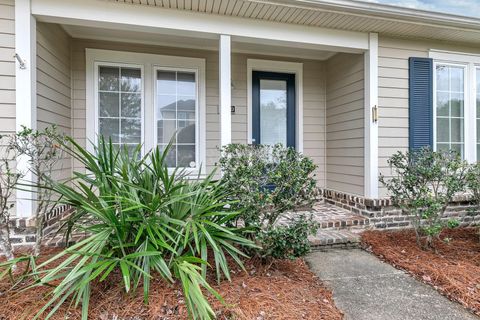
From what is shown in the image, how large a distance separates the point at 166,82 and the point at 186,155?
1.20 m

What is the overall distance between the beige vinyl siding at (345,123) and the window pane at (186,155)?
2.45 metres

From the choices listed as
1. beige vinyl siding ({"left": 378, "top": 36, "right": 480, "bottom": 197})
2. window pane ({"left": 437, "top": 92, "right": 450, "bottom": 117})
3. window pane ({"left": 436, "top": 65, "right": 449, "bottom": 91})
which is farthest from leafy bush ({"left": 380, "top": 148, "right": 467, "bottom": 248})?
window pane ({"left": 436, "top": 65, "right": 449, "bottom": 91})

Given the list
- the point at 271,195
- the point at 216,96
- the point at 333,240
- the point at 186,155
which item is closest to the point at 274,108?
the point at 216,96

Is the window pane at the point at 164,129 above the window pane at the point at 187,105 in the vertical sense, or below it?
below

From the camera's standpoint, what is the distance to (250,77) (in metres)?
4.96

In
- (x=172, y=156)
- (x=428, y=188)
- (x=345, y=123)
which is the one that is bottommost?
(x=428, y=188)

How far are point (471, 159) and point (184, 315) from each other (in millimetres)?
4981

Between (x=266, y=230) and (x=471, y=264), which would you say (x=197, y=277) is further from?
(x=471, y=264)

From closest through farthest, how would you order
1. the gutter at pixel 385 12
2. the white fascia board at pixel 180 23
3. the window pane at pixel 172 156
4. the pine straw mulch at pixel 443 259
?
the pine straw mulch at pixel 443 259, the white fascia board at pixel 180 23, the gutter at pixel 385 12, the window pane at pixel 172 156

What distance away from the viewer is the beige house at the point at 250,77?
133 inches

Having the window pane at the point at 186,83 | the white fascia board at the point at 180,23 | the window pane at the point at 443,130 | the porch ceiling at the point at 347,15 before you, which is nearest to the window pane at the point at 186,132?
the window pane at the point at 186,83

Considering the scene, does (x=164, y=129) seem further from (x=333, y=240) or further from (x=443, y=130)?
(x=443, y=130)

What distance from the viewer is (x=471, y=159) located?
4.64m

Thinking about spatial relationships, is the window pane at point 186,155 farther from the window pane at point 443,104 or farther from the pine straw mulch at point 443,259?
the window pane at point 443,104
